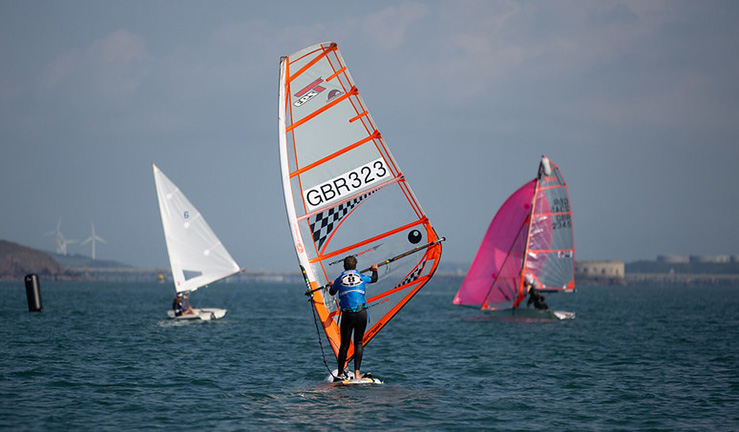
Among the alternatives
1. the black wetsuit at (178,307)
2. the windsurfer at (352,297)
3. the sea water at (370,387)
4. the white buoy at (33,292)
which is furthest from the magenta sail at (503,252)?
the windsurfer at (352,297)

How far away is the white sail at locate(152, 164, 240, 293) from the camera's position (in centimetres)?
3784

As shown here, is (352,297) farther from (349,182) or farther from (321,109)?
(321,109)

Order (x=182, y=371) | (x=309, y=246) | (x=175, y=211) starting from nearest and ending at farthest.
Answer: (x=309, y=246) < (x=182, y=371) < (x=175, y=211)

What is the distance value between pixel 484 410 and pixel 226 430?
4.66m

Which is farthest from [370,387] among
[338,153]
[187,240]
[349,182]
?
[187,240]

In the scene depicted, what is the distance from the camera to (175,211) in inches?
1521

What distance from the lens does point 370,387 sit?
1570 centimetres

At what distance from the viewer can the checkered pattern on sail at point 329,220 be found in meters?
15.8

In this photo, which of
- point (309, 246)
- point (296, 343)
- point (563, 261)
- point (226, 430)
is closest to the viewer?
point (226, 430)

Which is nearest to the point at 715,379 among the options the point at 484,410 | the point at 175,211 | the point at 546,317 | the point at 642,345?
the point at 484,410

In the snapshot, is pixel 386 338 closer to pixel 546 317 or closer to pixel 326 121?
pixel 546 317

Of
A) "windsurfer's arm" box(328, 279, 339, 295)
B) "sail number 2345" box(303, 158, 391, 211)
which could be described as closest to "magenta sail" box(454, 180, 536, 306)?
"sail number 2345" box(303, 158, 391, 211)

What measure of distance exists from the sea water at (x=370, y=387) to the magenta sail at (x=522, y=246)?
876cm

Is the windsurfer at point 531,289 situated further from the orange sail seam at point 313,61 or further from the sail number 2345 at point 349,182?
the orange sail seam at point 313,61
